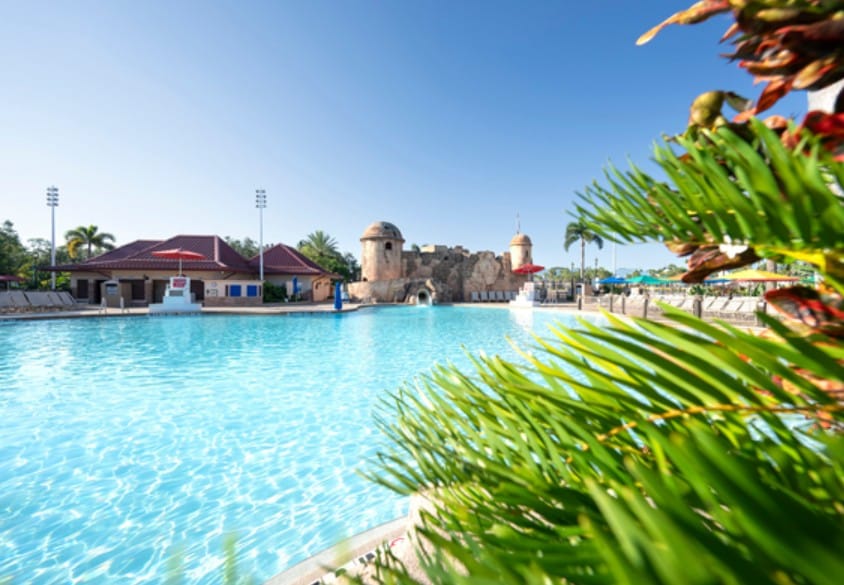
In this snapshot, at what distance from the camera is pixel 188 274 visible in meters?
27.8

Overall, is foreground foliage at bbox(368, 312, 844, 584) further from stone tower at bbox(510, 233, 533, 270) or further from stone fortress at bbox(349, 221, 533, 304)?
stone tower at bbox(510, 233, 533, 270)

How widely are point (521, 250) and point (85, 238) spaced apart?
1851 inches

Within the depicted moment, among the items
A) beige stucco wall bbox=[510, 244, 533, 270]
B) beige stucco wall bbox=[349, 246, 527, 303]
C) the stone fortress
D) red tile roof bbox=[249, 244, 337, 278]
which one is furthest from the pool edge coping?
beige stucco wall bbox=[510, 244, 533, 270]

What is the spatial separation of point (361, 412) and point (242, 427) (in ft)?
6.32

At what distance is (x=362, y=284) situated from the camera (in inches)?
1433

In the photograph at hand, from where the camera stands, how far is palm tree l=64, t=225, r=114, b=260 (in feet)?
138

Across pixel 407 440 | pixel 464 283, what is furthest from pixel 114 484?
pixel 464 283

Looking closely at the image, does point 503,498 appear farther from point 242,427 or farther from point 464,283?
point 464,283

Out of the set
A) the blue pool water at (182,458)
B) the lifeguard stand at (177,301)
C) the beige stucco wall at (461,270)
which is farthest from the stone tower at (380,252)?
the blue pool water at (182,458)

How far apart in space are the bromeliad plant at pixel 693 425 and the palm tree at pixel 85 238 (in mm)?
53764

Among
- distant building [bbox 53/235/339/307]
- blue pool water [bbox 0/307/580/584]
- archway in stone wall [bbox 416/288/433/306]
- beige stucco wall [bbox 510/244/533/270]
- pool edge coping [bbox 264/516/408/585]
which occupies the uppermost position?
beige stucco wall [bbox 510/244/533/270]

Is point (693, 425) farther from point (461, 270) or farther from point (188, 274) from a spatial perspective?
point (461, 270)

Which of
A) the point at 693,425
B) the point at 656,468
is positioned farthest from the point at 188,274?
the point at 693,425

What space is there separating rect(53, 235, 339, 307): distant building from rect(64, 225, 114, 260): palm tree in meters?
17.3
